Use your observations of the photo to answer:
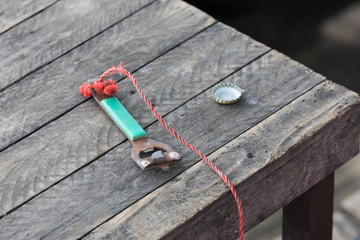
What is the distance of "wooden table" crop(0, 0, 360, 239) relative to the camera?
1562mm

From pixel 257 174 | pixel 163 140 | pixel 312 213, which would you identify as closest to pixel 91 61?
pixel 163 140

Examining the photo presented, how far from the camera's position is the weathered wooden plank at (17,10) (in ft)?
7.39

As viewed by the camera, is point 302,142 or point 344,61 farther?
point 344,61

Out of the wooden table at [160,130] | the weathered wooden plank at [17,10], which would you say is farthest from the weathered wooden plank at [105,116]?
the weathered wooden plank at [17,10]

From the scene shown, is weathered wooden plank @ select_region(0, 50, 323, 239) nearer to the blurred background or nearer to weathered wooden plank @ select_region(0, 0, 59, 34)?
weathered wooden plank @ select_region(0, 0, 59, 34)

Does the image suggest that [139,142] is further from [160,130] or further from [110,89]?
[110,89]

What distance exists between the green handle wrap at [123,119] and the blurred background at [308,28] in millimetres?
2920

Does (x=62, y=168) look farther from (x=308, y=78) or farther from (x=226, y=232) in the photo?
(x=308, y=78)

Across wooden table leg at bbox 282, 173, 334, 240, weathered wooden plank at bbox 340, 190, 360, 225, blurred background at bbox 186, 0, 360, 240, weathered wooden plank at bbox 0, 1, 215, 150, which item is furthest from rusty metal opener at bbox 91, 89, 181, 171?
blurred background at bbox 186, 0, 360, 240

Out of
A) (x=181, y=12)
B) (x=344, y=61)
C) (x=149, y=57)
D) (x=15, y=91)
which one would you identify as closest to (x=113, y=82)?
(x=149, y=57)

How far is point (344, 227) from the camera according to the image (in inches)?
136

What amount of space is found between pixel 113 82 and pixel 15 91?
1.02ft

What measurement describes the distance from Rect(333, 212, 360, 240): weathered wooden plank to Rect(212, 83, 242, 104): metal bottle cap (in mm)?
1776

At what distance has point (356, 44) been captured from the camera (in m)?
4.78
